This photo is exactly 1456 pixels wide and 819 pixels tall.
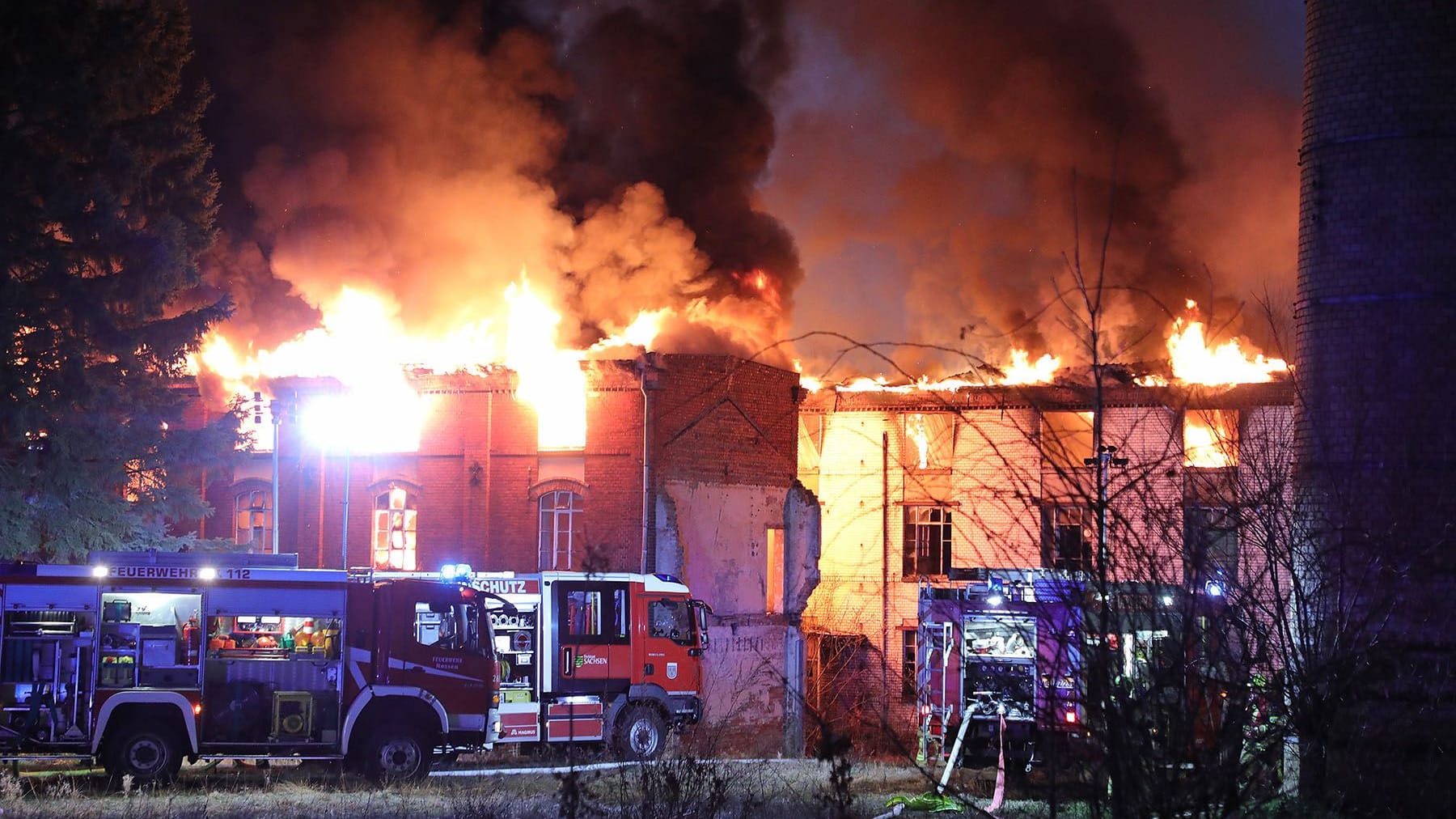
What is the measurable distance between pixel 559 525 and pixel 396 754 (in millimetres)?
12754

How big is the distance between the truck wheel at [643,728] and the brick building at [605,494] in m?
8.02

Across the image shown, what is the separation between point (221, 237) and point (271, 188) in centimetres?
230

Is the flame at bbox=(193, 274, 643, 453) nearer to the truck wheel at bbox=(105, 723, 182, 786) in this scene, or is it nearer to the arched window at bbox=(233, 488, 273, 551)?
the arched window at bbox=(233, 488, 273, 551)

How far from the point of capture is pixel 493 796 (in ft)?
46.4

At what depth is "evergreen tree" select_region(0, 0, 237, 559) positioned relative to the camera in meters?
23.5

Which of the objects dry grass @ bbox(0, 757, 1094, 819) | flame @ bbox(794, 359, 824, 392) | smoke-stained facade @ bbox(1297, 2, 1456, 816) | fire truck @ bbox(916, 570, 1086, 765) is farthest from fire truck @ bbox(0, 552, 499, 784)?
flame @ bbox(794, 359, 824, 392)

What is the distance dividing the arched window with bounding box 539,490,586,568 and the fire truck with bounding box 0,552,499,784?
11770 millimetres

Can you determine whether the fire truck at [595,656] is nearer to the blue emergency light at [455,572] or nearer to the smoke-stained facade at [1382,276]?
the blue emergency light at [455,572]

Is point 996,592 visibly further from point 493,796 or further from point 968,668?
point 493,796

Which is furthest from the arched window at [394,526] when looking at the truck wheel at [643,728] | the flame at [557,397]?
the truck wheel at [643,728]

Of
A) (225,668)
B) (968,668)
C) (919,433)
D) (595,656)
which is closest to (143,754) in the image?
(225,668)

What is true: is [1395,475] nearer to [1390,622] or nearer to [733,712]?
[1390,622]

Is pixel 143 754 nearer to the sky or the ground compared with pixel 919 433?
nearer to the ground

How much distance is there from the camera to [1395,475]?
514 inches
